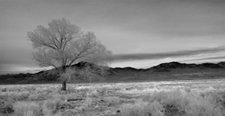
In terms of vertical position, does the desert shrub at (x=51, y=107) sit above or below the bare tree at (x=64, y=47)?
below

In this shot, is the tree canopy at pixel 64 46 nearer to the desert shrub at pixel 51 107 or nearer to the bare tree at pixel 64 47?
the bare tree at pixel 64 47

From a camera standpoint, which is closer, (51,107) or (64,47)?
(51,107)

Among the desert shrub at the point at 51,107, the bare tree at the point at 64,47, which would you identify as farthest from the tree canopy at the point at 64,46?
the desert shrub at the point at 51,107

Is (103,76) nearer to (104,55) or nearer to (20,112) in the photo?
(104,55)

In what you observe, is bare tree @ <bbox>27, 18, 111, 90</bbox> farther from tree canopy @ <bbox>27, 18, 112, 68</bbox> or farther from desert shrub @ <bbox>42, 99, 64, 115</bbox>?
desert shrub @ <bbox>42, 99, 64, 115</bbox>

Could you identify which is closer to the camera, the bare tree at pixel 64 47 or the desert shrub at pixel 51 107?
the desert shrub at pixel 51 107

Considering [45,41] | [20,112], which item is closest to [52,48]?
[45,41]

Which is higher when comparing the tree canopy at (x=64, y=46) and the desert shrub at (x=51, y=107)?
the tree canopy at (x=64, y=46)

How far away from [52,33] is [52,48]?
1895mm

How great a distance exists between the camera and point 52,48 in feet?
76.2

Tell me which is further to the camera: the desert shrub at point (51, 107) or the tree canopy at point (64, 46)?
the tree canopy at point (64, 46)

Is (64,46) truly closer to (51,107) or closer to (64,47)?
(64,47)

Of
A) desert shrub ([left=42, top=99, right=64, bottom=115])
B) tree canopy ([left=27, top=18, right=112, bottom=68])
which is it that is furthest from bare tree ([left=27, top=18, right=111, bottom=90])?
desert shrub ([left=42, top=99, right=64, bottom=115])

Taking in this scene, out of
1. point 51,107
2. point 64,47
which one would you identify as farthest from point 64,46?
point 51,107
